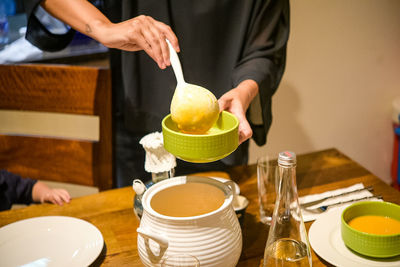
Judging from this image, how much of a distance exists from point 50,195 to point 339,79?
1.78m

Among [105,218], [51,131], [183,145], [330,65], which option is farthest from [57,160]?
[330,65]

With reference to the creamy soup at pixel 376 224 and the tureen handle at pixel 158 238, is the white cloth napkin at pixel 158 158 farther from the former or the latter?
the creamy soup at pixel 376 224

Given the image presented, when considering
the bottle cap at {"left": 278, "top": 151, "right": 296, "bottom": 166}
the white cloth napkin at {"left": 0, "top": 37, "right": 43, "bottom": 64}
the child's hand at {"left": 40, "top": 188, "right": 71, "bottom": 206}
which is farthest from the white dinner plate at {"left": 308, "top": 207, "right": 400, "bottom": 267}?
the white cloth napkin at {"left": 0, "top": 37, "right": 43, "bottom": 64}

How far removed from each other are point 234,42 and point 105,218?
2.46ft

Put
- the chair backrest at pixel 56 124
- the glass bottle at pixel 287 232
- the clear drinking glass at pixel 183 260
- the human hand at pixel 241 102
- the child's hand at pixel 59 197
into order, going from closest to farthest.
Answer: the clear drinking glass at pixel 183 260 < the glass bottle at pixel 287 232 < the human hand at pixel 241 102 < the child's hand at pixel 59 197 < the chair backrest at pixel 56 124

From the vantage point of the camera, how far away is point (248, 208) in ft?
3.67

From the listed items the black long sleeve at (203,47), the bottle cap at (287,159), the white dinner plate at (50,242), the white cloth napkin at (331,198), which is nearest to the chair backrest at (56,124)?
the black long sleeve at (203,47)

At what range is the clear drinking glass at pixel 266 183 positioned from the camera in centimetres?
111

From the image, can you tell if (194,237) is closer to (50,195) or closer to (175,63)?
Answer: (175,63)

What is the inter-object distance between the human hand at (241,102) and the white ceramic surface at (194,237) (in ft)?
0.66

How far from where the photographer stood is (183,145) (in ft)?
2.57

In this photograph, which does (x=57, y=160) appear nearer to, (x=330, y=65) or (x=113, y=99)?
(x=113, y=99)

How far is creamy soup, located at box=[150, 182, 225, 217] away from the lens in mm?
885

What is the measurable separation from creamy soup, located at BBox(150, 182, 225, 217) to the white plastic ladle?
0.39 ft
